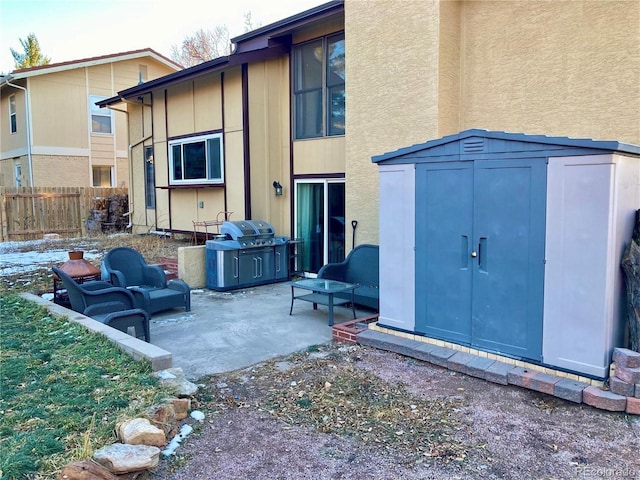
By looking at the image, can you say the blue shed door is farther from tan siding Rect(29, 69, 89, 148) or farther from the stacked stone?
tan siding Rect(29, 69, 89, 148)

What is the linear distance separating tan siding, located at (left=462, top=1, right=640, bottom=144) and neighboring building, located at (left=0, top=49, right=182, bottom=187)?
17.9 meters

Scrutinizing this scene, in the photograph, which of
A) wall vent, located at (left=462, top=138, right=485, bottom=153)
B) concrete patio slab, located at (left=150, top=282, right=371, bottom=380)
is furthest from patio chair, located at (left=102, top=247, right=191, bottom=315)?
wall vent, located at (left=462, top=138, right=485, bottom=153)

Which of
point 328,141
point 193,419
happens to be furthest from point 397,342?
point 328,141

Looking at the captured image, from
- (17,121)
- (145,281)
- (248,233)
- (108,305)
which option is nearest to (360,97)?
(248,233)

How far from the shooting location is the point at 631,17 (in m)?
5.70

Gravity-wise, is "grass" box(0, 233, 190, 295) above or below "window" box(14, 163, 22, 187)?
below

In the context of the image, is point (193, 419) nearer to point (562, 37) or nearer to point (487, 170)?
point (487, 170)

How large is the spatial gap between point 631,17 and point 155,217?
12479mm

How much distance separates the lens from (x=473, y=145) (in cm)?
504

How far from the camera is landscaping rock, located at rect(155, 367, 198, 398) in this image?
4.16 metres

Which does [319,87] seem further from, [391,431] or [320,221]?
[391,431]

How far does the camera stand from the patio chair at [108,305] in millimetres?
5691

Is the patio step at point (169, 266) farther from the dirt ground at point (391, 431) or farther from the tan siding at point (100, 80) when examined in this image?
the tan siding at point (100, 80)

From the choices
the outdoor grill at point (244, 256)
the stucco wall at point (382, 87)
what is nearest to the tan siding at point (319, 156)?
the stucco wall at point (382, 87)
